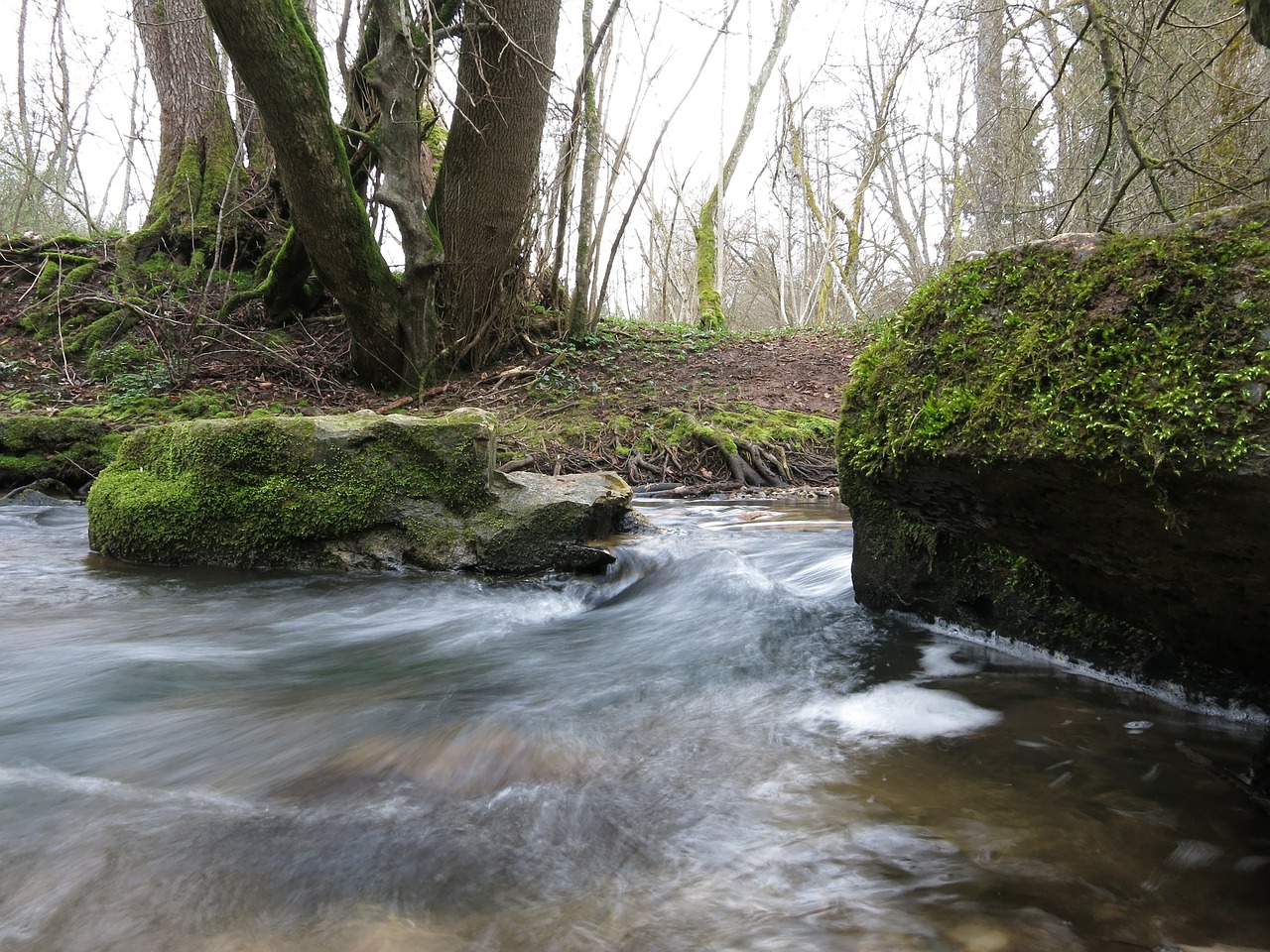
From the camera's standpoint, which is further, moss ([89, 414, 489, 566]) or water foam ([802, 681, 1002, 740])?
moss ([89, 414, 489, 566])

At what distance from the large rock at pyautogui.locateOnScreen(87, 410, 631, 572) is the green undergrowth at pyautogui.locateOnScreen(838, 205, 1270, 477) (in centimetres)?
257

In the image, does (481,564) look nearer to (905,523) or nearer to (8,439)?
(905,523)

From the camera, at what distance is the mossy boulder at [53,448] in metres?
6.63

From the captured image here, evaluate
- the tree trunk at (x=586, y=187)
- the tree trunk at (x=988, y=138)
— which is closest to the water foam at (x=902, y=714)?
the tree trunk at (x=586, y=187)

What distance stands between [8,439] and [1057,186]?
11991mm

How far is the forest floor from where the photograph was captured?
8266 millimetres

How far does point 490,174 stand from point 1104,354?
27.1ft

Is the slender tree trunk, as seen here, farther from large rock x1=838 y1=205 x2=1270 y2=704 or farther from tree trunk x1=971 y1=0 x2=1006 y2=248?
large rock x1=838 y1=205 x2=1270 y2=704

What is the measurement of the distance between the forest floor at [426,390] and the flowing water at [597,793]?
14.3 feet

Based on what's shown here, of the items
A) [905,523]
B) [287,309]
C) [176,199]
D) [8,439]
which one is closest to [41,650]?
[905,523]

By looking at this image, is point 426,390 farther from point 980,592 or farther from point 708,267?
point 708,267

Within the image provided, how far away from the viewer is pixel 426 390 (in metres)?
9.28

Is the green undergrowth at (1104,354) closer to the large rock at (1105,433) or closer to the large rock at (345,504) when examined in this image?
the large rock at (1105,433)

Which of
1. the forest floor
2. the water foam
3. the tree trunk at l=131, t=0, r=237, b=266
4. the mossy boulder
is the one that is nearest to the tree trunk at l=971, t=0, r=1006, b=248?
the forest floor
